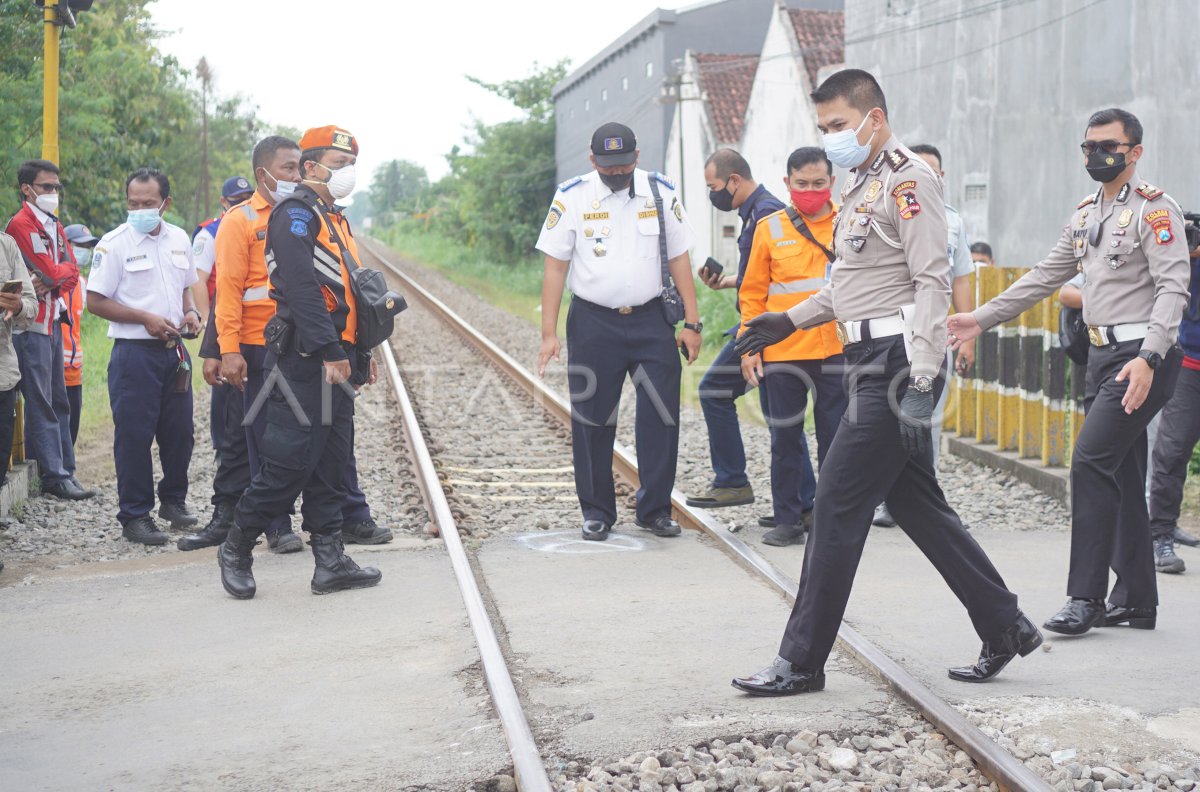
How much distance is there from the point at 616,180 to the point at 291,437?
90.8 inches

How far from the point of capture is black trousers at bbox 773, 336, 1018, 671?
4.53 m

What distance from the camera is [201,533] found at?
7574 millimetres

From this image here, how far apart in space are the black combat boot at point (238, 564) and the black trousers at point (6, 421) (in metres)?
1.68

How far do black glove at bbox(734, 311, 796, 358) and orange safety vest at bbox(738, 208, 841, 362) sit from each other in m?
2.07

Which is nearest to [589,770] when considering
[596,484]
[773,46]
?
[596,484]

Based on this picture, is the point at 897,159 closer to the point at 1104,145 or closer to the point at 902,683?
the point at 1104,145

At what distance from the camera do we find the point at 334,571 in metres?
6.23


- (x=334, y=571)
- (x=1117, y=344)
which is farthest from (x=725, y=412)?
(x=1117, y=344)

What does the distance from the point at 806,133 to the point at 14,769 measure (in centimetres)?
2558

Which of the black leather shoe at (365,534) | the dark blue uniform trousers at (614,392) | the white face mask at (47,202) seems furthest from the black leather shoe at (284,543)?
the white face mask at (47,202)

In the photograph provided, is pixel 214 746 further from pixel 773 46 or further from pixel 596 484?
pixel 773 46

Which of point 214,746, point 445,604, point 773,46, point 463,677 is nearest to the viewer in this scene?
point 214,746

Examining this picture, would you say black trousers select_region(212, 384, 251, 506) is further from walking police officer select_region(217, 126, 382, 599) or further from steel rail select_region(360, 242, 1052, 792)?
steel rail select_region(360, 242, 1052, 792)

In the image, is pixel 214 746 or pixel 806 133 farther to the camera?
pixel 806 133
